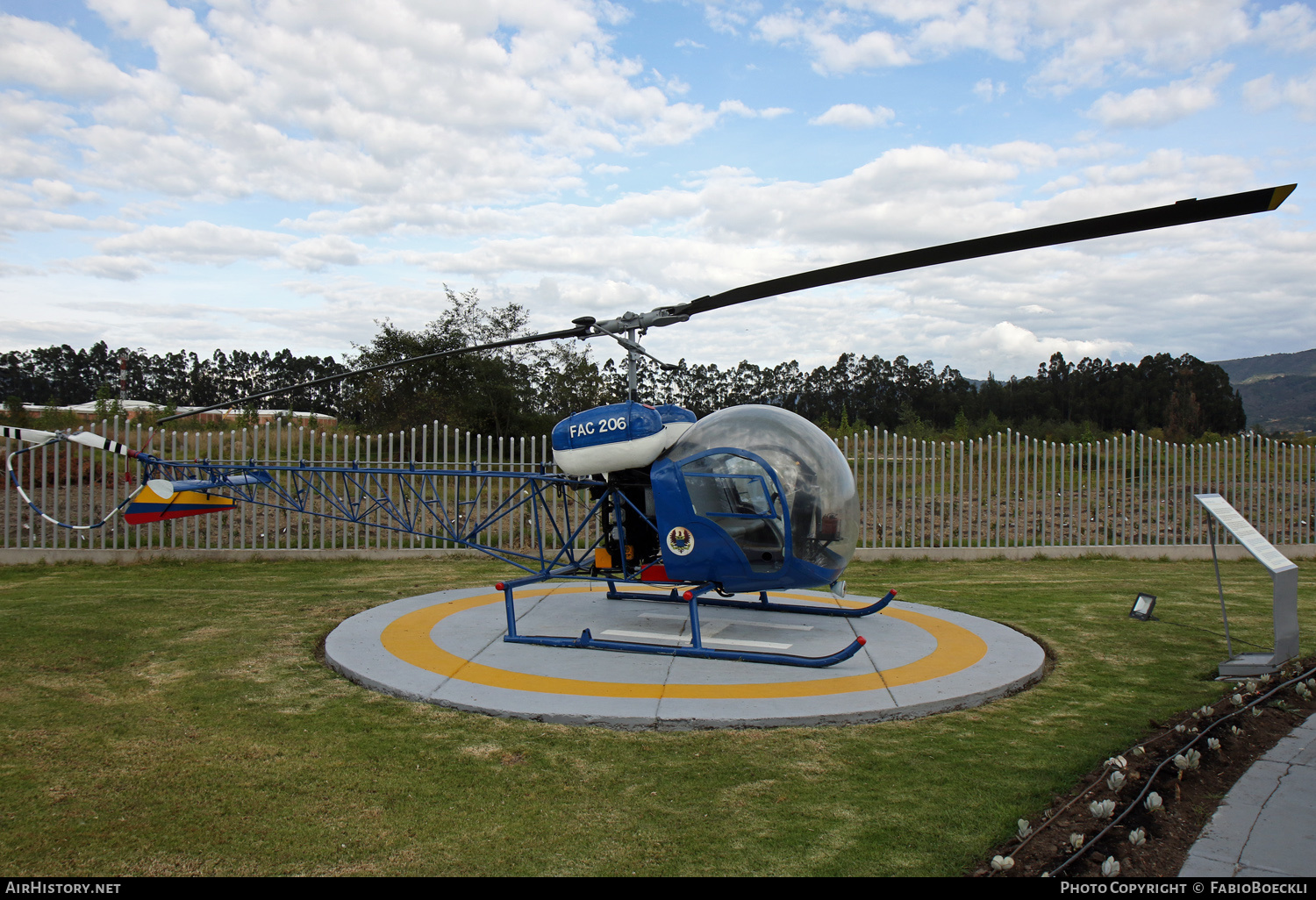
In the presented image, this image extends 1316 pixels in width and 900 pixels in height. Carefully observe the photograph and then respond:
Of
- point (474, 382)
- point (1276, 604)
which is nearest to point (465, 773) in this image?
point (1276, 604)

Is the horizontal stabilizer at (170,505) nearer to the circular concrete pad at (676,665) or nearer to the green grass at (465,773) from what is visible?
the green grass at (465,773)

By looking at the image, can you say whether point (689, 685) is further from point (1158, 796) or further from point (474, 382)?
point (474, 382)

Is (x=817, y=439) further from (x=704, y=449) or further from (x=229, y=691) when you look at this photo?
(x=229, y=691)

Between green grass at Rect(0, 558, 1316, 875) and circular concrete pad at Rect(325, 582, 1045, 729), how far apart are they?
178 mm

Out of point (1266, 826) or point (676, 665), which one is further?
point (676, 665)

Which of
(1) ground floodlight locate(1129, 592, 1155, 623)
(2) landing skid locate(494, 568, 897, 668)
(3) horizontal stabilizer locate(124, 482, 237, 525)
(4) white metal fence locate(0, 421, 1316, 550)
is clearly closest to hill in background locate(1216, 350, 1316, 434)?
(4) white metal fence locate(0, 421, 1316, 550)

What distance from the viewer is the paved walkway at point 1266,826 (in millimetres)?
3201

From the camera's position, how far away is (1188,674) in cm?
636

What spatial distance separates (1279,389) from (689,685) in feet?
650

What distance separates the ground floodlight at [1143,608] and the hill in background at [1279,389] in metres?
133

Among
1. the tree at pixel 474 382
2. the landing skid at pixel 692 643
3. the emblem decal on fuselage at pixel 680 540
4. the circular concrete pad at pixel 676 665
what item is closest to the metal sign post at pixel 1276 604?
the circular concrete pad at pixel 676 665

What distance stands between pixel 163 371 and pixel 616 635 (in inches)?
3863

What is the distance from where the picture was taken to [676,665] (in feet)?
21.0
